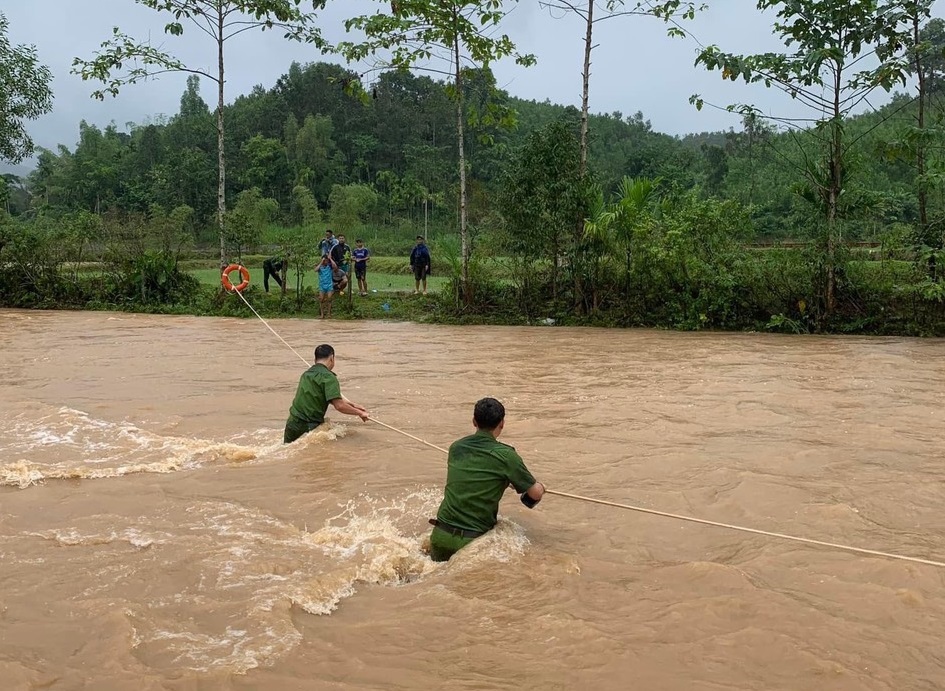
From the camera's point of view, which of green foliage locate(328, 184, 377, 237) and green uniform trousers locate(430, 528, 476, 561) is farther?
green foliage locate(328, 184, 377, 237)

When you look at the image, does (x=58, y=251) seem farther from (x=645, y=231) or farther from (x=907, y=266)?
(x=907, y=266)

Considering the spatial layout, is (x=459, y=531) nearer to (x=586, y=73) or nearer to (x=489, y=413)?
(x=489, y=413)

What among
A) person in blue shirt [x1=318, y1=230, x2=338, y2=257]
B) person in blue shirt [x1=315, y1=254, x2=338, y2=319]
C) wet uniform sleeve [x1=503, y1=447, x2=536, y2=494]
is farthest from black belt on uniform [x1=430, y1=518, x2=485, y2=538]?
person in blue shirt [x1=318, y1=230, x2=338, y2=257]

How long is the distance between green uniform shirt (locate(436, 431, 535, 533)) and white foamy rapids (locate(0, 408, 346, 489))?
9.29 feet

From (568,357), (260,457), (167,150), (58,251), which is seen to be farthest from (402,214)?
(260,457)

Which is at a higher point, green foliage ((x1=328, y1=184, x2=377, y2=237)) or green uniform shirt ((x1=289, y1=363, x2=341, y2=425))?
green foliage ((x1=328, y1=184, x2=377, y2=237))

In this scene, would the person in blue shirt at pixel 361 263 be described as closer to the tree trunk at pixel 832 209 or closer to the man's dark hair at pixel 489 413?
the tree trunk at pixel 832 209

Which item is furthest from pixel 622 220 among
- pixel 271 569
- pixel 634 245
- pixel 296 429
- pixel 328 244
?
pixel 271 569

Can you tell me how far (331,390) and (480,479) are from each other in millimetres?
2771

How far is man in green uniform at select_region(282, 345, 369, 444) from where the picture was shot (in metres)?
7.30

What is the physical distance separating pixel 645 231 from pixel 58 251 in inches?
597

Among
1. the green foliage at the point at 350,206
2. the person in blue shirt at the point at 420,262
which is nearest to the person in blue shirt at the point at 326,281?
the person in blue shirt at the point at 420,262

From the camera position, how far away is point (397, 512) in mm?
5832

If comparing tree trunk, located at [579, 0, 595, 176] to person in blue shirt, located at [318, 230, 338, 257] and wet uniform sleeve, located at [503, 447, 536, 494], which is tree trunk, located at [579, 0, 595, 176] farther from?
wet uniform sleeve, located at [503, 447, 536, 494]
